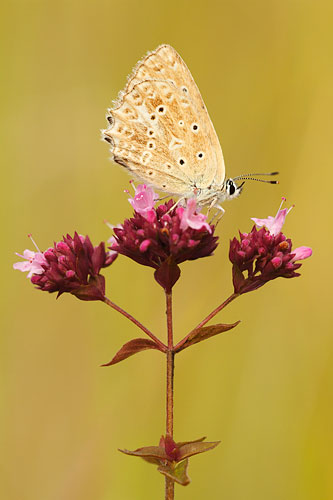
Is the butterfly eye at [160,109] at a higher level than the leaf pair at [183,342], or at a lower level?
higher

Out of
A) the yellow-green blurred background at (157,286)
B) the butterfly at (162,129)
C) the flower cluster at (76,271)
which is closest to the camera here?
the flower cluster at (76,271)

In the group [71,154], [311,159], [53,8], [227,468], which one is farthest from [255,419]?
[53,8]

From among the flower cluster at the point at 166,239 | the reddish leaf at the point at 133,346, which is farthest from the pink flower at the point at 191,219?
the reddish leaf at the point at 133,346

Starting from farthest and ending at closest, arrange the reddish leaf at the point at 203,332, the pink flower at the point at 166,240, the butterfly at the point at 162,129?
the butterfly at the point at 162,129
the pink flower at the point at 166,240
the reddish leaf at the point at 203,332

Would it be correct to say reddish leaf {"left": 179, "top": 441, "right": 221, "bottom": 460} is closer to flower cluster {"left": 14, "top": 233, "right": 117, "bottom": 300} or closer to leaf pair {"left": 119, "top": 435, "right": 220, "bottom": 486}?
leaf pair {"left": 119, "top": 435, "right": 220, "bottom": 486}

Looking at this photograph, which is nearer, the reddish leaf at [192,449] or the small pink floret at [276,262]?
the reddish leaf at [192,449]

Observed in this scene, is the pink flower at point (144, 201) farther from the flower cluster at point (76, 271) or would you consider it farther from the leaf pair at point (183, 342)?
the leaf pair at point (183, 342)

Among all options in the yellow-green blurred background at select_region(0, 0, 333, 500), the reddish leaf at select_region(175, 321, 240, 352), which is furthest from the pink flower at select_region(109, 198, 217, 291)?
the yellow-green blurred background at select_region(0, 0, 333, 500)
